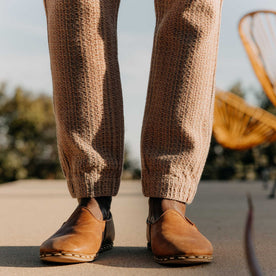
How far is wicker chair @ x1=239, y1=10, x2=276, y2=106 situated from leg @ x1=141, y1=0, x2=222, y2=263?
1484mm

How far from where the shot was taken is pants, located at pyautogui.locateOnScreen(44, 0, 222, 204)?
2.50ft

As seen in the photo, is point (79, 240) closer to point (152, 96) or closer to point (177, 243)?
point (177, 243)

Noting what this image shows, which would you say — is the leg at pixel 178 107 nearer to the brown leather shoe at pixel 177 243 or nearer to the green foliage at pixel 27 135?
the brown leather shoe at pixel 177 243

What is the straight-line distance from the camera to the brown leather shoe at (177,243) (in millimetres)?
667

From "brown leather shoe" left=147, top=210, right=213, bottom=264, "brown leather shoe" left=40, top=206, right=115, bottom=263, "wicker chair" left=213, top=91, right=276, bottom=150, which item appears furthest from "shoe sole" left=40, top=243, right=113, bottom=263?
"wicker chair" left=213, top=91, right=276, bottom=150

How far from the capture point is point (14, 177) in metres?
10.9

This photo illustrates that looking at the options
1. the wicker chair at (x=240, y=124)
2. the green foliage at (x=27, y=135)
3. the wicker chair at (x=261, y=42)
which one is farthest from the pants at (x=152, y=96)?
the green foliage at (x=27, y=135)

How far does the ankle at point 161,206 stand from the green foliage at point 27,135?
10481mm

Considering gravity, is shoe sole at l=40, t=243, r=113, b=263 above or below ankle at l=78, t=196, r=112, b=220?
below

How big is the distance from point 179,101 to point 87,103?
18 centimetres

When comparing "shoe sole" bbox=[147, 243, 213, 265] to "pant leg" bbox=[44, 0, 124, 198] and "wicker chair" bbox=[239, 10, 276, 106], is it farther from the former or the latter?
"wicker chair" bbox=[239, 10, 276, 106]

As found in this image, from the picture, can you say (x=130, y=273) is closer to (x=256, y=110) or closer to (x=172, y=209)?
(x=172, y=209)

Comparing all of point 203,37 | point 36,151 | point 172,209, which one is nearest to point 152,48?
point 203,37

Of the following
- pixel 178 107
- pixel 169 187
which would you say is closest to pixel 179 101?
pixel 178 107
